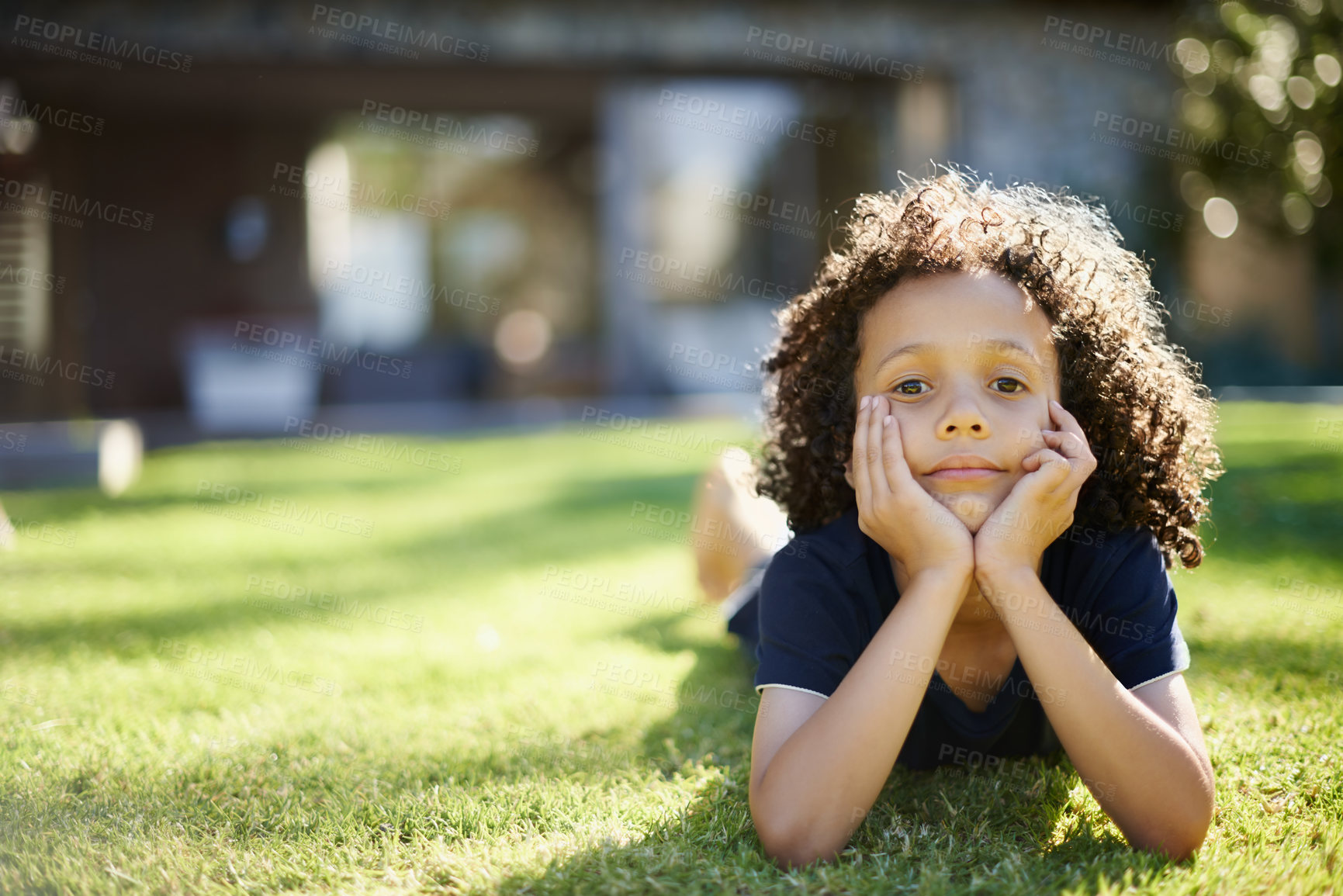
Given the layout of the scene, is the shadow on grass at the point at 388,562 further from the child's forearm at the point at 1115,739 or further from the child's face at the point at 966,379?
the child's forearm at the point at 1115,739

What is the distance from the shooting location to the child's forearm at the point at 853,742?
1409 mm

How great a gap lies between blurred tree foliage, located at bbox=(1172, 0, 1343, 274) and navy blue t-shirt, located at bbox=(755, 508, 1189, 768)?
6789 mm

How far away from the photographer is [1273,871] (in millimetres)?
1413

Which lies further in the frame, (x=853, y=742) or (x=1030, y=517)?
(x=1030, y=517)

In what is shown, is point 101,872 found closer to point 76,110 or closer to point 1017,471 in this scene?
point 1017,471

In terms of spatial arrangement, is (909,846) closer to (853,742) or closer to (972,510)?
(853,742)

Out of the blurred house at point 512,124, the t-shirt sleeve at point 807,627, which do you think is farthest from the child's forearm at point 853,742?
the blurred house at point 512,124

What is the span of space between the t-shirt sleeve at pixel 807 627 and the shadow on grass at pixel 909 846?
258 mm

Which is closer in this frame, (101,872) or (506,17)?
(101,872)

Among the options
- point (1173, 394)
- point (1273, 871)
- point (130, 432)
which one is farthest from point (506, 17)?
point (1273, 871)

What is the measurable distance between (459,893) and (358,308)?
1791 centimetres

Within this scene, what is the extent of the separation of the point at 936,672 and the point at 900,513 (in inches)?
18.0

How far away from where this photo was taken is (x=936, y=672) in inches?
71.8

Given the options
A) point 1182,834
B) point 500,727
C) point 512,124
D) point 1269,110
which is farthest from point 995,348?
point 512,124
